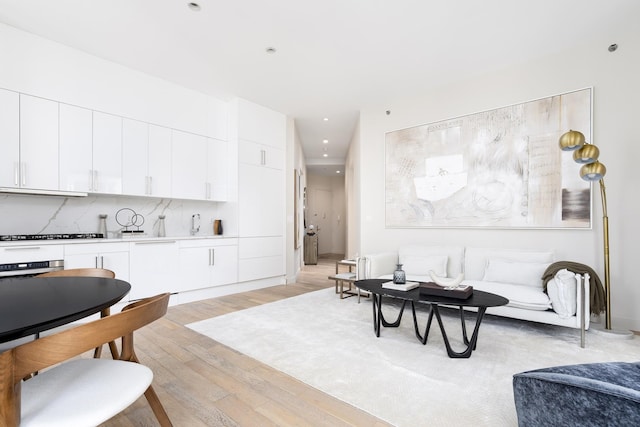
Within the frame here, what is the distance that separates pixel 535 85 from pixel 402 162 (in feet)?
6.36

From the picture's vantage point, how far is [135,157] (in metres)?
4.12

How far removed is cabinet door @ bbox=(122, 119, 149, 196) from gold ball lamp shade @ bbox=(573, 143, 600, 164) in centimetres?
507

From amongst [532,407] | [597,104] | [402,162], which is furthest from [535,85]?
[532,407]

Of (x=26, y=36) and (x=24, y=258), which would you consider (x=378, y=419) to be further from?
(x=26, y=36)

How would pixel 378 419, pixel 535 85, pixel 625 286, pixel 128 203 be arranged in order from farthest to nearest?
pixel 128 203 < pixel 535 85 < pixel 625 286 < pixel 378 419

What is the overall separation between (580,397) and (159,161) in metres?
4.78

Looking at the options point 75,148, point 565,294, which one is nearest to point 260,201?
point 75,148

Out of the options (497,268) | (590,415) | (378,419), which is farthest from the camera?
(497,268)

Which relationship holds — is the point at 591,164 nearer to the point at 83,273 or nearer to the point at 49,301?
the point at 49,301

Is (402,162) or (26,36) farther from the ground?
(26,36)

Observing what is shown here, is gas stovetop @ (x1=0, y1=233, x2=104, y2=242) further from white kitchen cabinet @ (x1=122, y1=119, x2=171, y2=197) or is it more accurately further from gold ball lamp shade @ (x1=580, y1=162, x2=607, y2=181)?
gold ball lamp shade @ (x1=580, y1=162, x2=607, y2=181)

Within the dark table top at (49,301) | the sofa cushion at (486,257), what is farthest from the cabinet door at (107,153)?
the sofa cushion at (486,257)

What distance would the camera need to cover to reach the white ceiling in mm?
2932

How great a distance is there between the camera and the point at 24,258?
300cm
